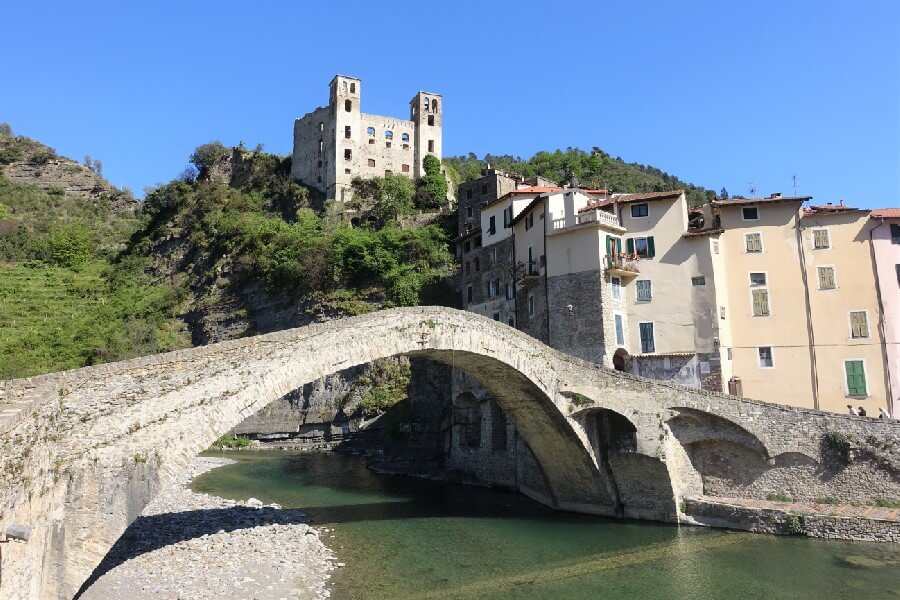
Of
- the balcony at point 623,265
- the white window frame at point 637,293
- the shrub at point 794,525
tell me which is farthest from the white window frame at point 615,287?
the shrub at point 794,525

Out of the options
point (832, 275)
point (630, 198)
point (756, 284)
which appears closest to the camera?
point (832, 275)

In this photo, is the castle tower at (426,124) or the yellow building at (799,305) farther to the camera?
the castle tower at (426,124)

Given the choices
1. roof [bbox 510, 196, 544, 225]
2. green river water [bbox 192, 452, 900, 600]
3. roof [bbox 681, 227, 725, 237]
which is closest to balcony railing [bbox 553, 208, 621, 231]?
roof [bbox 510, 196, 544, 225]

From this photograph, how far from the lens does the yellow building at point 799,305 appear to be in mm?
24109

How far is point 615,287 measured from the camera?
26.9m

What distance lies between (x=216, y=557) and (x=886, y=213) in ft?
88.3

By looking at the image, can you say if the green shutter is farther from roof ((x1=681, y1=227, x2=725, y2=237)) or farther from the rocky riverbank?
the rocky riverbank

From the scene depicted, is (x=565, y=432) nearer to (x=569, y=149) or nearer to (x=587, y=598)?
(x=587, y=598)

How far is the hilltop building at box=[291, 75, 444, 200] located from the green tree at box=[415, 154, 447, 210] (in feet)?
6.54

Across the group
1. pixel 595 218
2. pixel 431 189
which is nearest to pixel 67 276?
pixel 431 189

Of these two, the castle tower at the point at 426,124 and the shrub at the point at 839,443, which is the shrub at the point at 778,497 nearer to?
the shrub at the point at 839,443

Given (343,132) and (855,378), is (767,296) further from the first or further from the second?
(343,132)

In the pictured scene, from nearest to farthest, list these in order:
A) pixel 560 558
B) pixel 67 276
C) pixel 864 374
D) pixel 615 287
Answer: pixel 560 558 → pixel 864 374 → pixel 615 287 → pixel 67 276

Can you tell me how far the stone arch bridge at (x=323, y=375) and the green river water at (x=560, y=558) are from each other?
212cm
